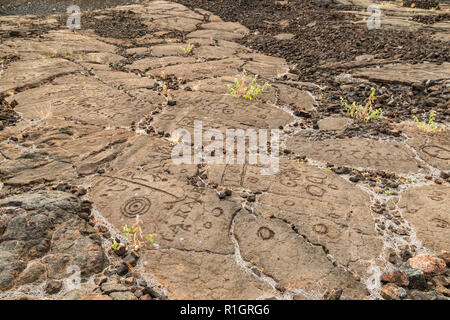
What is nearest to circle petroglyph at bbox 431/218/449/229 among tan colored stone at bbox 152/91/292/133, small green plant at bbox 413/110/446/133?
small green plant at bbox 413/110/446/133

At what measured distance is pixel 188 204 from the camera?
214cm

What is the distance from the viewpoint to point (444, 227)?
1950 millimetres

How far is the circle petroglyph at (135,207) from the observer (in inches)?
81.7

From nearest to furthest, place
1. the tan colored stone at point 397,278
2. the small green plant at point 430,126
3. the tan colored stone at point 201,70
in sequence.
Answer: the tan colored stone at point 397,278 < the small green plant at point 430,126 < the tan colored stone at point 201,70

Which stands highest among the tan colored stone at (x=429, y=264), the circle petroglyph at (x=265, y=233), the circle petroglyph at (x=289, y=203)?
the circle petroglyph at (x=289, y=203)

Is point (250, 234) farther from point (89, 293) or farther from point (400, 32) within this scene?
point (400, 32)

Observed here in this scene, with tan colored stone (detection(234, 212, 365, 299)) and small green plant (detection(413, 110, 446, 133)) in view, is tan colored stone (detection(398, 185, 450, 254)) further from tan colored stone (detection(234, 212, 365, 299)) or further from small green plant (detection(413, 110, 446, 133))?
small green plant (detection(413, 110, 446, 133))

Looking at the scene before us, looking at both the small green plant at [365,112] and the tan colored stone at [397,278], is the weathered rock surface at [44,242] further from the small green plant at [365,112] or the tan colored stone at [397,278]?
the small green plant at [365,112]

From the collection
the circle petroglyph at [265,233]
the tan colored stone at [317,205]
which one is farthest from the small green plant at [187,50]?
the circle petroglyph at [265,233]

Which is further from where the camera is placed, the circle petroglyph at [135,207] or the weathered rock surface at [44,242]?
the circle petroglyph at [135,207]

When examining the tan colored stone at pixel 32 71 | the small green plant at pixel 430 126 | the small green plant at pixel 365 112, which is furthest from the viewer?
the tan colored stone at pixel 32 71
